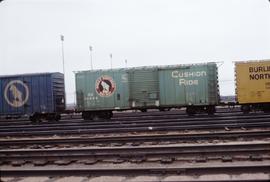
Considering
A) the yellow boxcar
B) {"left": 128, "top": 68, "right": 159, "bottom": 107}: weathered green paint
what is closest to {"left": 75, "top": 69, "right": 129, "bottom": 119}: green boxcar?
{"left": 128, "top": 68, "right": 159, "bottom": 107}: weathered green paint

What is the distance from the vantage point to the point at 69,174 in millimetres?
8711

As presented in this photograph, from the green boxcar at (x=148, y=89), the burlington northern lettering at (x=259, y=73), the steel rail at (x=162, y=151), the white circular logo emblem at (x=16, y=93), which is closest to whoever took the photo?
the steel rail at (x=162, y=151)

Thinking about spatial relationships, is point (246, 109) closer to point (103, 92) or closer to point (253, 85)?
point (253, 85)

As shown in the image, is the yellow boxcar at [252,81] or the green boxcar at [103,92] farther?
the green boxcar at [103,92]

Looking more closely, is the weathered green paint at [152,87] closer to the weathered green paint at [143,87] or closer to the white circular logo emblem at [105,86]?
the weathered green paint at [143,87]

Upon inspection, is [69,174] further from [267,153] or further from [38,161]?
[267,153]

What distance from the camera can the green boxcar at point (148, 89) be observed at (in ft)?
75.6

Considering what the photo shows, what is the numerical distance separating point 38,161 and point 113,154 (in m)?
2.43

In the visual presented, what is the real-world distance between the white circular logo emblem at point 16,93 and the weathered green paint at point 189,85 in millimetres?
10396

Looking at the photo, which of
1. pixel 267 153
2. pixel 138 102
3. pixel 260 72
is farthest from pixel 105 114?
pixel 267 153

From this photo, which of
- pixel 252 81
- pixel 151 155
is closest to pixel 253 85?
pixel 252 81

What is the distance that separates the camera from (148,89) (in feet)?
78.7

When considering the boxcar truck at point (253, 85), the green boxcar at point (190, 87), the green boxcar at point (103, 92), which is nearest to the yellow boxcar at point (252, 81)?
the boxcar truck at point (253, 85)

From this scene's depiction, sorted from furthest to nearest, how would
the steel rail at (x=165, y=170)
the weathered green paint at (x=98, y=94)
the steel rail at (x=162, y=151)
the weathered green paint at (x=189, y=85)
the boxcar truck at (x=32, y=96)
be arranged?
the boxcar truck at (x=32, y=96) → the weathered green paint at (x=98, y=94) → the weathered green paint at (x=189, y=85) → the steel rail at (x=162, y=151) → the steel rail at (x=165, y=170)
